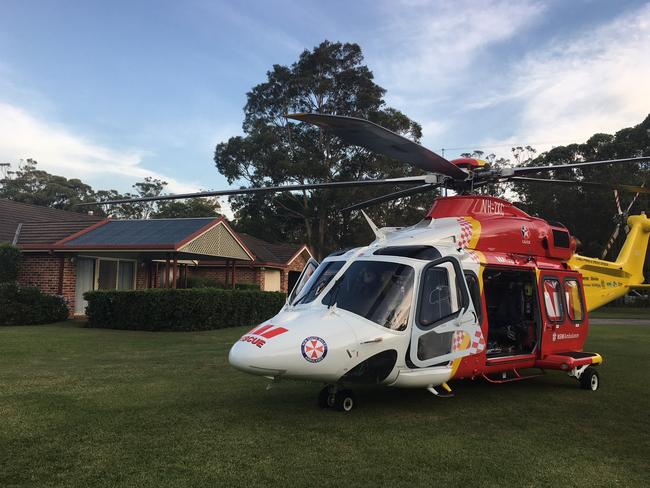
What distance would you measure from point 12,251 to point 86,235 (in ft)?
7.27

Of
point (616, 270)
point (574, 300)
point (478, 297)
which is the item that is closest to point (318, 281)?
point (478, 297)

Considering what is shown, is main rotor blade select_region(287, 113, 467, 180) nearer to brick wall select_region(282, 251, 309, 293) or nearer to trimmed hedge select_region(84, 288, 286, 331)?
trimmed hedge select_region(84, 288, 286, 331)

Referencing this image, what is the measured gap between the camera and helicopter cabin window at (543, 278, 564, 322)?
7.39 m

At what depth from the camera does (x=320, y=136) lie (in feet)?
113

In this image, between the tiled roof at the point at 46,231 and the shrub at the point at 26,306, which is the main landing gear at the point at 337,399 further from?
the tiled roof at the point at 46,231

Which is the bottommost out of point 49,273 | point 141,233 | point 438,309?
point 438,309

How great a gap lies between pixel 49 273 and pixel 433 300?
15.4 metres

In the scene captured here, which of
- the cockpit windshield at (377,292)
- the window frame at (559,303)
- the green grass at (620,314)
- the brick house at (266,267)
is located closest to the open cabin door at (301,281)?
the cockpit windshield at (377,292)

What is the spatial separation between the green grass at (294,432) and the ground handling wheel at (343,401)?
0.12 m

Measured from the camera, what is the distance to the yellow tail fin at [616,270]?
8969mm

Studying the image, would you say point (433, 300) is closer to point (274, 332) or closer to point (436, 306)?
point (436, 306)

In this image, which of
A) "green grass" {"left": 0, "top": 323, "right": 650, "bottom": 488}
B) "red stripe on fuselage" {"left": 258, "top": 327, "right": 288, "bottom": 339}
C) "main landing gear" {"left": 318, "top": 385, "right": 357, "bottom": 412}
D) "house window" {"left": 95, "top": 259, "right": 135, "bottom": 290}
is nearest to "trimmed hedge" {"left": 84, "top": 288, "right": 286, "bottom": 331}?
"house window" {"left": 95, "top": 259, "right": 135, "bottom": 290}

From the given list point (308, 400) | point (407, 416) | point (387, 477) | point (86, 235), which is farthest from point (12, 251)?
point (387, 477)

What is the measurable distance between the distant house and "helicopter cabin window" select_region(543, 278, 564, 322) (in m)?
11.5
